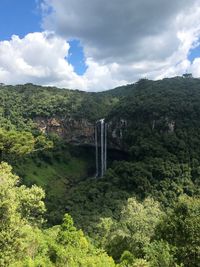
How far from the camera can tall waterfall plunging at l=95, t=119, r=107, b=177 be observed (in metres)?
119

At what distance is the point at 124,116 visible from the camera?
4540 inches

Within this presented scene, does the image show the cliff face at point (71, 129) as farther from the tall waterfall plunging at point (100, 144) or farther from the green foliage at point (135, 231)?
the green foliage at point (135, 231)

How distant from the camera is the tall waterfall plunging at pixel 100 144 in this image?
119 metres

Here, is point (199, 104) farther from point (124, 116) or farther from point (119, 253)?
point (119, 253)

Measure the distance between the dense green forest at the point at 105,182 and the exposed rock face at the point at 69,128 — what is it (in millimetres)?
1325

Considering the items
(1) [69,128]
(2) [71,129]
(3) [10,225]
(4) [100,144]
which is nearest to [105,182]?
(4) [100,144]

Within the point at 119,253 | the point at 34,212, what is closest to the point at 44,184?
the point at 119,253

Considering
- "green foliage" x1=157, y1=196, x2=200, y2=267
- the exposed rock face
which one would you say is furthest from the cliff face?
"green foliage" x1=157, y1=196, x2=200, y2=267

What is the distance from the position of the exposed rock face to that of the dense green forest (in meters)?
1.33

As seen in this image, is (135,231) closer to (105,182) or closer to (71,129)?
(105,182)

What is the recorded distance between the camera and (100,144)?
123750 millimetres

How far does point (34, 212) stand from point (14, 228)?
444 centimetres

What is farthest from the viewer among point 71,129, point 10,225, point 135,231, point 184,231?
point 71,129

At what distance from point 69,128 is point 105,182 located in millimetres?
41548
